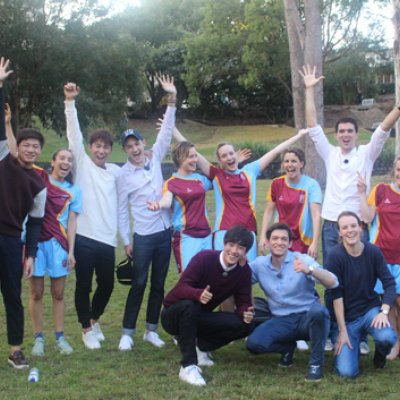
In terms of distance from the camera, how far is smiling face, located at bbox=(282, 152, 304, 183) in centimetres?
538

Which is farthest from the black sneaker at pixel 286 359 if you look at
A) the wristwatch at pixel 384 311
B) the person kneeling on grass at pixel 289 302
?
the wristwatch at pixel 384 311

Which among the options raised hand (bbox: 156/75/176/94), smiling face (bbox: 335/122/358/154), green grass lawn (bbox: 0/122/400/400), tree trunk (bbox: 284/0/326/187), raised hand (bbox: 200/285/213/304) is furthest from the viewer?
tree trunk (bbox: 284/0/326/187)

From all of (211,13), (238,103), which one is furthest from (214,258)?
(238,103)

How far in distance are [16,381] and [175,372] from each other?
1190mm

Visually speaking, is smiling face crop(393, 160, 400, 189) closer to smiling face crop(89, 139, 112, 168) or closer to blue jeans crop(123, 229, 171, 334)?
blue jeans crop(123, 229, 171, 334)

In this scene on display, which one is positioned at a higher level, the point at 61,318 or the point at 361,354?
the point at 61,318

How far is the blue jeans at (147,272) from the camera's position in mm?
5344

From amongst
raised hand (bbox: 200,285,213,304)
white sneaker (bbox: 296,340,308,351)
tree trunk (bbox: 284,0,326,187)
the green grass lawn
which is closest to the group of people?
raised hand (bbox: 200,285,213,304)

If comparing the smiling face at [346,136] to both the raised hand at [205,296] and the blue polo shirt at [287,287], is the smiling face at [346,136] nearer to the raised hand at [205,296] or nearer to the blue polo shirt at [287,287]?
the blue polo shirt at [287,287]

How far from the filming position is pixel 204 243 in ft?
17.7

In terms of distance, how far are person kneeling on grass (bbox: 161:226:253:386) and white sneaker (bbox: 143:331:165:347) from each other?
0.61 metres

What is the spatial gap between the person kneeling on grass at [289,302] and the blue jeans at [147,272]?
88cm

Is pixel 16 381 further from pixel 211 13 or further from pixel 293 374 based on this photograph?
pixel 211 13

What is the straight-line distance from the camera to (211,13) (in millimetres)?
37906
